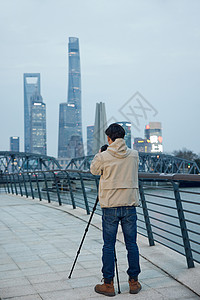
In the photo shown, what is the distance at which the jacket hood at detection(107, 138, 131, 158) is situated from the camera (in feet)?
13.4

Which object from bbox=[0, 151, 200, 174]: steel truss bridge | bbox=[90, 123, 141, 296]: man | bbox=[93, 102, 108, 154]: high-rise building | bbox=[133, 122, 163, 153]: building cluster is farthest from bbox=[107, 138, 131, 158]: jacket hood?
bbox=[133, 122, 163, 153]: building cluster

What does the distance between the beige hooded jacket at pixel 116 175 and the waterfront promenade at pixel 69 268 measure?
0.99m

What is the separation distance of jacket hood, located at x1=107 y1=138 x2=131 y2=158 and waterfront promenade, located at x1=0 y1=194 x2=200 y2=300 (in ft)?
4.75

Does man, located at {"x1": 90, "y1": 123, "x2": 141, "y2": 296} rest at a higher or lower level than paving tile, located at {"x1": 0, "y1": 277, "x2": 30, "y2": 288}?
higher

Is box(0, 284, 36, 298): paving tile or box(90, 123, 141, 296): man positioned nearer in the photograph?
box(90, 123, 141, 296): man

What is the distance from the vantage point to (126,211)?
13.4ft

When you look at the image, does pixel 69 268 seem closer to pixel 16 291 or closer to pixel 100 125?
pixel 16 291

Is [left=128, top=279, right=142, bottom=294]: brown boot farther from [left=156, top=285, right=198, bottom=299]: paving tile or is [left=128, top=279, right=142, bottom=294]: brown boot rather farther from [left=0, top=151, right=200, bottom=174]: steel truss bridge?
[left=0, top=151, right=200, bottom=174]: steel truss bridge

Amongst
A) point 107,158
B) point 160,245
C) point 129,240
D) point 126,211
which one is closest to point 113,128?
point 107,158

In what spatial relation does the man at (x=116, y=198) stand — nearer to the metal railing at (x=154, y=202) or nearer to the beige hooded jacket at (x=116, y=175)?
the beige hooded jacket at (x=116, y=175)

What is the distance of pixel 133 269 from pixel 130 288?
0.21 meters

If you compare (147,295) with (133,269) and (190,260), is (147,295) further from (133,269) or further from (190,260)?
(190,260)

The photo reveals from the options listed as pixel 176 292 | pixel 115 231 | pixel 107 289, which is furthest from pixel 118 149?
pixel 176 292

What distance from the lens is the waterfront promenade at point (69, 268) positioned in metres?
4.23
